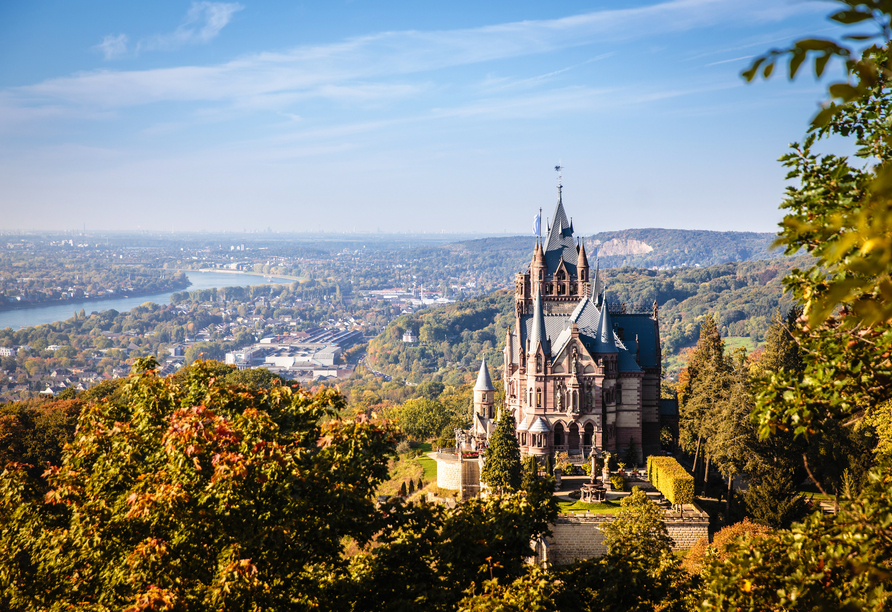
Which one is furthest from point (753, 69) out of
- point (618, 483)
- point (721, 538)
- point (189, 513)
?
point (618, 483)

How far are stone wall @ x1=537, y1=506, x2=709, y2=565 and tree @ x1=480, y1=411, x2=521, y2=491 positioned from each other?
3.89 metres

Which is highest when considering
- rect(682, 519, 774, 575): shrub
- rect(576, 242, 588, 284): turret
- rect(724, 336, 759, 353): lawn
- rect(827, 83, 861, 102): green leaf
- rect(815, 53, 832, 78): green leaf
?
rect(815, 53, 832, 78): green leaf

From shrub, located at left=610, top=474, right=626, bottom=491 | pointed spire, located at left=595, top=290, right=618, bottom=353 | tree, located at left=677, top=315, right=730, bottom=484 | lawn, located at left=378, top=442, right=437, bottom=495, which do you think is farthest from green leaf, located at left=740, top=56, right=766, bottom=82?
lawn, located at left=378, top=442, right=437, bottom=495

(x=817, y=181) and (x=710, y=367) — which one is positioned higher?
(x=817, y=181)

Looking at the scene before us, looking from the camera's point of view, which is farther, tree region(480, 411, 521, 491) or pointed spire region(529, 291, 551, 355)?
pointed spire region(529, 291, 551, 355)

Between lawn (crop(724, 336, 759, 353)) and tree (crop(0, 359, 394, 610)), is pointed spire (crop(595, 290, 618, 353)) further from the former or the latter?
lawn (crop(724, 336, 759, 353))

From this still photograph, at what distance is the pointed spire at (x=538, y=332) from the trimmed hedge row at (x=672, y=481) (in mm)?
10100

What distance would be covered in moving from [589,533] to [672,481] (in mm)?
5723

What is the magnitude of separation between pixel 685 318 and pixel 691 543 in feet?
535

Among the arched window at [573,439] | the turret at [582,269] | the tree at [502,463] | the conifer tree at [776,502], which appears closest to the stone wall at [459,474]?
the tree at [502,463]

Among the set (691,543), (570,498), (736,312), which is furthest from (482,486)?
(736,312)

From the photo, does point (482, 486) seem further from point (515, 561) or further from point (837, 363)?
point (837, 363)

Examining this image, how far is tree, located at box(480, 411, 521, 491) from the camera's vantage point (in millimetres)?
38531

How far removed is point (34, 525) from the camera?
15.7m
